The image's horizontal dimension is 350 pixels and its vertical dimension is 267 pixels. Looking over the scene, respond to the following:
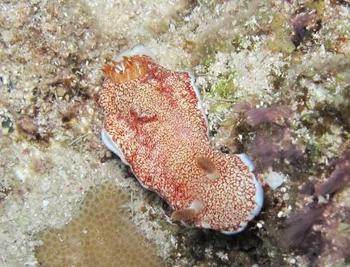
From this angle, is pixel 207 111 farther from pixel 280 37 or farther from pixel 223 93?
pixel 280 37

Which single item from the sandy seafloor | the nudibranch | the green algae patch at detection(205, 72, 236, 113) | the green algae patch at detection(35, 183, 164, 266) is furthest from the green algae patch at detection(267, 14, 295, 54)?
the green algae patch at detection(35, 183, 164, 266)

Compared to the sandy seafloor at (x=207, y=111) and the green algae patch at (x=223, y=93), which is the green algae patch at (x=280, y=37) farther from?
the green algae patch at (x=223, y=93)

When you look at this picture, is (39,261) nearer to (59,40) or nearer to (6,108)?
(6,108)

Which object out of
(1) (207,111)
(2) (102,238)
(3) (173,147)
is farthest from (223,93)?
(2) (102,238)

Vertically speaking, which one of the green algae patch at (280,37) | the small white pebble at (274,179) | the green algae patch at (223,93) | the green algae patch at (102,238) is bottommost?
the green algae patch at (102,238)

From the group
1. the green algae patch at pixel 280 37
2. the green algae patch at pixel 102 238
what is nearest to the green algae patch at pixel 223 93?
the green algae patch at pixel 280 37
